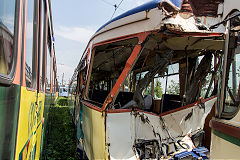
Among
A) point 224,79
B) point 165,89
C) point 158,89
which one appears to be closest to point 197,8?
point 224,79

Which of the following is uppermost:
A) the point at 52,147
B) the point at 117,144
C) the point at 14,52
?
the point at 14,52

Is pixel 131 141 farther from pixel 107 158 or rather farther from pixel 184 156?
pixel 184 156

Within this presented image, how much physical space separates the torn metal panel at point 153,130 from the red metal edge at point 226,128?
1.33 m

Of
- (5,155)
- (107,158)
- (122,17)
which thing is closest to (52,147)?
(107,158)

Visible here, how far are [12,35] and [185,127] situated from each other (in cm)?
338

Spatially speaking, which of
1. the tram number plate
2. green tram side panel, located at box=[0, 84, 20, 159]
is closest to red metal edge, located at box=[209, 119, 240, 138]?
green tram side panel, located at box=[0, 84, 20, 159]

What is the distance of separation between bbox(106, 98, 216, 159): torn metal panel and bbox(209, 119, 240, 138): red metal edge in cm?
133

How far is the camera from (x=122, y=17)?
2992 mm

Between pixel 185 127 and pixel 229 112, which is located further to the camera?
pixel 185 127

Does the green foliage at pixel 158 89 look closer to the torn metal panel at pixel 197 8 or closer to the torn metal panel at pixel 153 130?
the torn metal panel at pixel 153 130

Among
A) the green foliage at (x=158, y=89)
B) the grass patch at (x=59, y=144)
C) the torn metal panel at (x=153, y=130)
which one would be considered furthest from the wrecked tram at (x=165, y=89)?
the grass patch at (x=59, y=144)

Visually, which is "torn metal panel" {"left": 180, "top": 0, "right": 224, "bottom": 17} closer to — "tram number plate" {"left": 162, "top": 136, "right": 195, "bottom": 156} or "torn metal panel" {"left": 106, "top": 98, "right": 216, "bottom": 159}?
"torn metal panel" {"left": 106, "top": 98, "right": 216, "bottom": 159}

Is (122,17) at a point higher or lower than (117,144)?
higher

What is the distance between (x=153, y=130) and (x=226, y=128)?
1.76 metres
